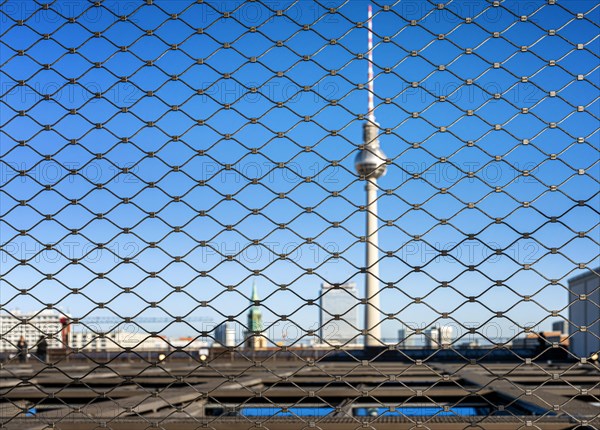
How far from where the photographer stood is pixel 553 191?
324 cm

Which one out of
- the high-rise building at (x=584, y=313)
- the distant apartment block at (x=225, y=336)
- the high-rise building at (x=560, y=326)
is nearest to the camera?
the distant apartment block at (x=225, y=336)

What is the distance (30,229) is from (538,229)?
2299 millimetres

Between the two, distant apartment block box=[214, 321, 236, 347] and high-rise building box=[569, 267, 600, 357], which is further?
high-rise building box=[569, 267, 600, 357]

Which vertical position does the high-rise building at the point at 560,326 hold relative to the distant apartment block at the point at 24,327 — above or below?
above

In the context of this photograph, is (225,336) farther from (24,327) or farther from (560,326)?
(560,326)

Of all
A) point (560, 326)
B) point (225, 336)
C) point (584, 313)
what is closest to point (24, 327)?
point (225, 336)

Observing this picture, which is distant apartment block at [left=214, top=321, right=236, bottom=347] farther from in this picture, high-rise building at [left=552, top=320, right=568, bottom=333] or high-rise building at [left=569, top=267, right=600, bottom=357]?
high-rise building at [left=552, top=320, right=568, bottom=333]

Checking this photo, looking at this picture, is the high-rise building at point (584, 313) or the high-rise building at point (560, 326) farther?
the high-rise building at point (560, 326)

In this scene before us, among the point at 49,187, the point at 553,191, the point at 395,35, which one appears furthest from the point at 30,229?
the point at 553,191

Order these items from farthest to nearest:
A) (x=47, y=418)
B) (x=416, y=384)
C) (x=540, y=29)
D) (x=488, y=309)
Answer: (x=416, y=384) < (x=47, y=418) < (x=540, y=29) < (x=488, y=309)

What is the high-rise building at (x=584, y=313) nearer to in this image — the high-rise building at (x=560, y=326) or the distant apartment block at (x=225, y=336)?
the high-rise building at (x=560, y=326)

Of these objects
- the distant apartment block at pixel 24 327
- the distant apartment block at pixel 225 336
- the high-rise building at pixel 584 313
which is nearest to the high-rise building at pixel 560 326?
the high-rise building at pixel 584 313

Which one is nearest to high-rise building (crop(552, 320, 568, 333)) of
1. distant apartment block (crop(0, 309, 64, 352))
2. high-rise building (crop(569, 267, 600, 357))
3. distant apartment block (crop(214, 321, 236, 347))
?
high-rise building (crop(569, 267, 600, 357))

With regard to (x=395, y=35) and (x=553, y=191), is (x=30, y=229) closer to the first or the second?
(x=395, y=35)
